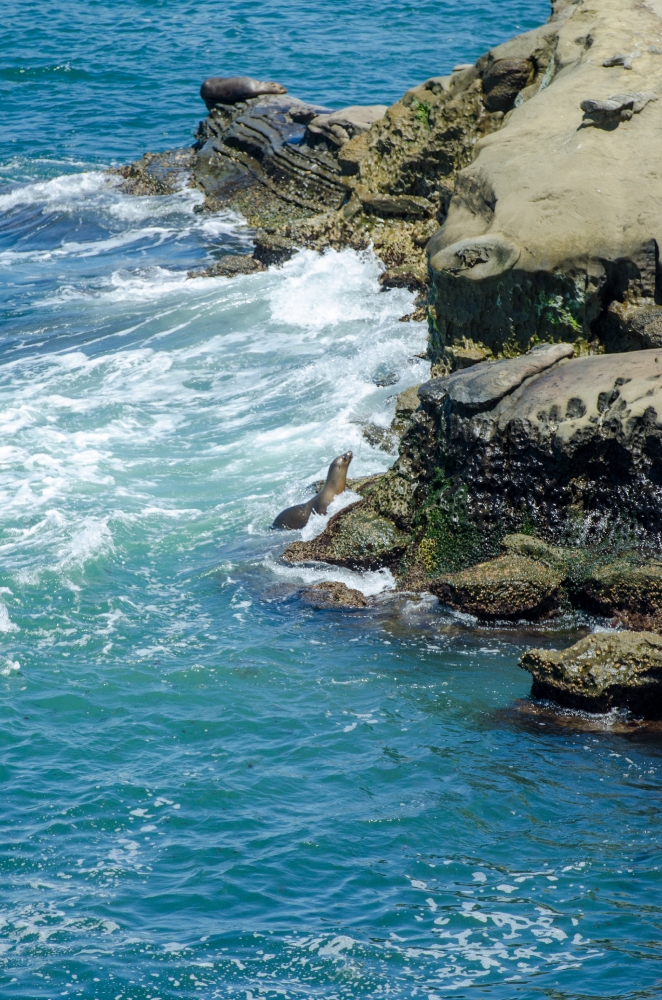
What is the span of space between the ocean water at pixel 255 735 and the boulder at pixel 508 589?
0.62ft

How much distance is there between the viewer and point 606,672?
6891 millimetres

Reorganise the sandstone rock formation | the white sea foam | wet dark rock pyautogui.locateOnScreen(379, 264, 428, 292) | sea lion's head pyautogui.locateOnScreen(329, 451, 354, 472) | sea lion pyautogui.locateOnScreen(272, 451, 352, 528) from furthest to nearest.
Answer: wet dark rock pyautogui.locateOnScreen(379, 264, 428, 292) → sea lion's head pyautogui.locateOnScreen(329, 451, 354, 472) → sea lion pyautogui.locateOnScreen(272, 451, 352, 528) → the sandstone rock formation → the white sea foam

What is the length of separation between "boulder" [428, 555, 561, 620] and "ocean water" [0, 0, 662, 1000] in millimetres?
190

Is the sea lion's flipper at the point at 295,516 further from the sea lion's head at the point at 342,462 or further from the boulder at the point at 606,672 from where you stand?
the boulder at the point at 606,672

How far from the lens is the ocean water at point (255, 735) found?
5.38 meters

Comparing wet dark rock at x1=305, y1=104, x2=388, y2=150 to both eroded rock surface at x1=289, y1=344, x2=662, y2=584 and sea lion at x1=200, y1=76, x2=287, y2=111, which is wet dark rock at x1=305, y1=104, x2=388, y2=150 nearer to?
sea lion at x1=200, y1=76, x2=287, y2=111

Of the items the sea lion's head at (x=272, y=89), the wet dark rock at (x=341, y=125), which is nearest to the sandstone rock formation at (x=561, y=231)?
the wet dark rock at (x=341, y=125)

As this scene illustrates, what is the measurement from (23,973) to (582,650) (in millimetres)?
3828

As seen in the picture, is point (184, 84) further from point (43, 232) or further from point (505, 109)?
point (505, 109)

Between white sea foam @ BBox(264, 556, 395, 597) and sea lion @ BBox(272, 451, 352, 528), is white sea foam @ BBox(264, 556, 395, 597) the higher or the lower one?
the lower one

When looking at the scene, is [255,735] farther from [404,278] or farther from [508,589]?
[404,278]

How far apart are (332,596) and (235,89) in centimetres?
1545

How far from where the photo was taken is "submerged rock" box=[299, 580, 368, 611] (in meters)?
8.74

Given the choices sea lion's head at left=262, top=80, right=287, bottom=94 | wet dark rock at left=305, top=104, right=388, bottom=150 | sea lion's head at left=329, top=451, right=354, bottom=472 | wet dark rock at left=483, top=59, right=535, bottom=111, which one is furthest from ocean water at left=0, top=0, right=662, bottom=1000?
sea lion's head at left=262, top=80, right=287, bottom=94
